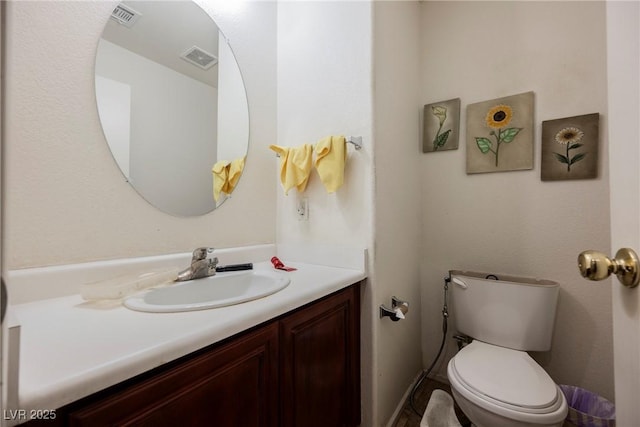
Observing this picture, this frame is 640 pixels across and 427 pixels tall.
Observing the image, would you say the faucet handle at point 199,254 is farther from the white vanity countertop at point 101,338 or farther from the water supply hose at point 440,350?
the water supply hose at point 440,350

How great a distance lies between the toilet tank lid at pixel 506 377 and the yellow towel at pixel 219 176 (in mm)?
1328

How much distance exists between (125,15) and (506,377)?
2015 millimetres

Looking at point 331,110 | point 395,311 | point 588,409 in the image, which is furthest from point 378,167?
point 588,409

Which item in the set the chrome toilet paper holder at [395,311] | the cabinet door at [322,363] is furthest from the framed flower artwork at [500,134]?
the cabinet door at [322,363]

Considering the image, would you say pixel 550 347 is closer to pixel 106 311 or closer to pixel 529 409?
pixel 529 409

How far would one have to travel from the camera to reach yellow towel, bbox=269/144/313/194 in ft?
4.09

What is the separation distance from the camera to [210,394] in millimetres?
571

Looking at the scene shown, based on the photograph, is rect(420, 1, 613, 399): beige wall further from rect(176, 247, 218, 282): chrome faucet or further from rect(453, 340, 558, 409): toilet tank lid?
rect(176, 247, 218, 282): chrome faucet

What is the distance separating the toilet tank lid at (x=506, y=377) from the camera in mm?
921

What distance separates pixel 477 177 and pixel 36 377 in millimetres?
1916

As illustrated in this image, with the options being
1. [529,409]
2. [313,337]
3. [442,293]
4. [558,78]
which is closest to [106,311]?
[313,337]

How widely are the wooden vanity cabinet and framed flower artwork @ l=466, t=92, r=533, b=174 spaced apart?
1.17m

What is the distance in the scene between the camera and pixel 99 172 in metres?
0.86

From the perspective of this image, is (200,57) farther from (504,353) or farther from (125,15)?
(504,353)
